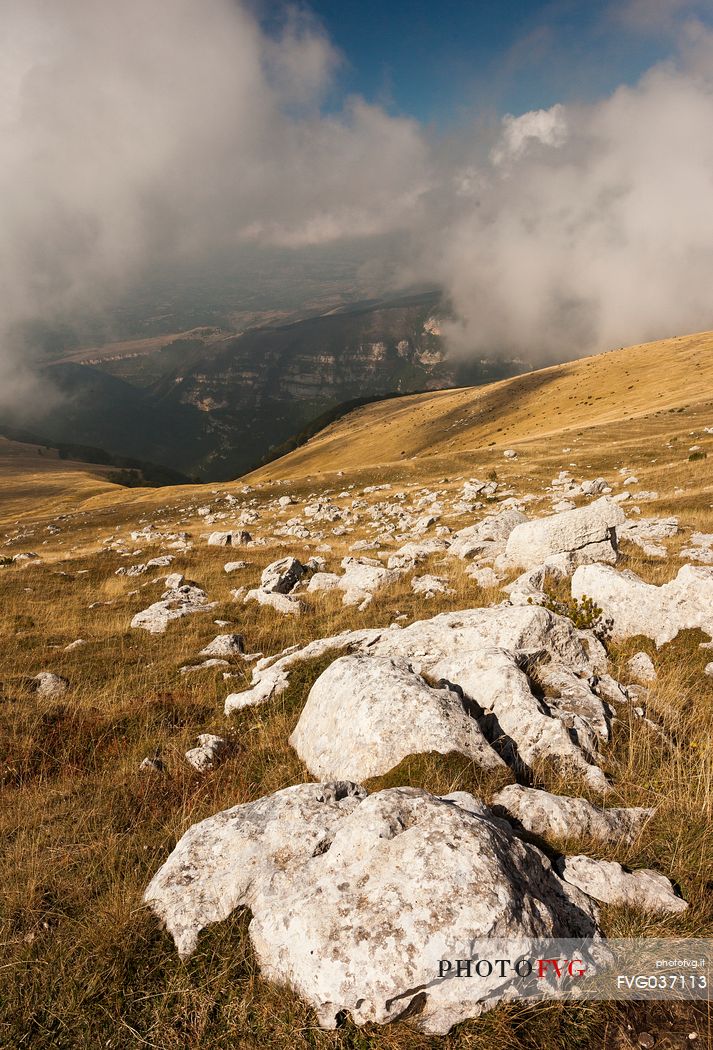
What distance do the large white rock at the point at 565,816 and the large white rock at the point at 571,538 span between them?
8.96 m

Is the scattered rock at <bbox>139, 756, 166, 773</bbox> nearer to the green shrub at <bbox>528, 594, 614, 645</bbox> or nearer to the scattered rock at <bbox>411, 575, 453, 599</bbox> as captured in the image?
the green shrub at <bbox>528, 594, 614, 645</bbox>

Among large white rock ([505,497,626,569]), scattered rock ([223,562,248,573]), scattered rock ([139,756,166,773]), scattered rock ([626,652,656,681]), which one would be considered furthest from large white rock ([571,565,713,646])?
scattered rock ([223,562,248,573])

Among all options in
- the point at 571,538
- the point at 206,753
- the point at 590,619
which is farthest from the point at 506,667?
the point at 571,538

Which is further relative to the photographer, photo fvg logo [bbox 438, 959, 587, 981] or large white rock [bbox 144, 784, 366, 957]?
large white rock [bbox 144, 784, 366, 957]

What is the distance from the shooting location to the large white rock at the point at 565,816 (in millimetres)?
4316

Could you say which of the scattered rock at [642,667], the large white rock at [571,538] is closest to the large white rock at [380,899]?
the scattered rock at [642,667]

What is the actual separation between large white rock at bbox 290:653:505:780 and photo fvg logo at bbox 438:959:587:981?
201 cm

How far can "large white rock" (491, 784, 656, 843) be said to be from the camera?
14.2 feet

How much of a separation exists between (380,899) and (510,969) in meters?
0.94

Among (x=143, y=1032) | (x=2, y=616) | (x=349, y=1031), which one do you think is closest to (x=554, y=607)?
(x=349, y=1031)

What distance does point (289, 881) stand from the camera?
3789 millimetres

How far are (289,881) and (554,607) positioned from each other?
7207 millimetres

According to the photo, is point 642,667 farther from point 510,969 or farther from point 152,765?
point 152,765

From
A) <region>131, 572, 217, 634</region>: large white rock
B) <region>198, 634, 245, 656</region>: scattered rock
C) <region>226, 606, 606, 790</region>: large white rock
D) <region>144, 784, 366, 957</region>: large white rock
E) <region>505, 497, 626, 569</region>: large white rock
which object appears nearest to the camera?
<region>144, 784, 366, 957</region>: large white rock
